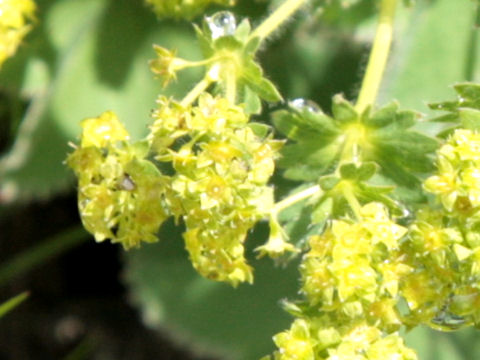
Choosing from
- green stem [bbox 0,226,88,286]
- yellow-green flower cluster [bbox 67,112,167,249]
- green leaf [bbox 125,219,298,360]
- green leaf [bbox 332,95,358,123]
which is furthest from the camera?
green stem [bbox 0,226,88,286]

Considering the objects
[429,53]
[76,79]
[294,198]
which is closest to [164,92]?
[76,79]

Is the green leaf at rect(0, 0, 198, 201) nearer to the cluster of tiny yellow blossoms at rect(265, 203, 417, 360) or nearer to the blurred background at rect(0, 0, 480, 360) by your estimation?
the blurred background at rect(0, 0, 480, 360)

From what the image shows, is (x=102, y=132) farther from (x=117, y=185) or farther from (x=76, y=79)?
(x=76, y=79)

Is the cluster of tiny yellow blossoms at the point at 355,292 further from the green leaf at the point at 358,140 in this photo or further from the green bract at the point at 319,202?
the green leaf at the point at 358,140

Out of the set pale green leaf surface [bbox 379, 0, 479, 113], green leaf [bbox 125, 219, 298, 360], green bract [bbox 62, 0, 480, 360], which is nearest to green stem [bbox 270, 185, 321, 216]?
green bract [bbox 62, 0, 480, 360]

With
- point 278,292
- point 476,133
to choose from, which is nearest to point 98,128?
point 476,133

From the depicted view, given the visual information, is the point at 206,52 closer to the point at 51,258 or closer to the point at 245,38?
the point at 245,38

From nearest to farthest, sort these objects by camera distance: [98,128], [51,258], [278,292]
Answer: [98,128], [278,292], [51,258]

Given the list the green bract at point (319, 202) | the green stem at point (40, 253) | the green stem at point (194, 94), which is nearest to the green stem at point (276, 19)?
the green bract at point (319, 202)
